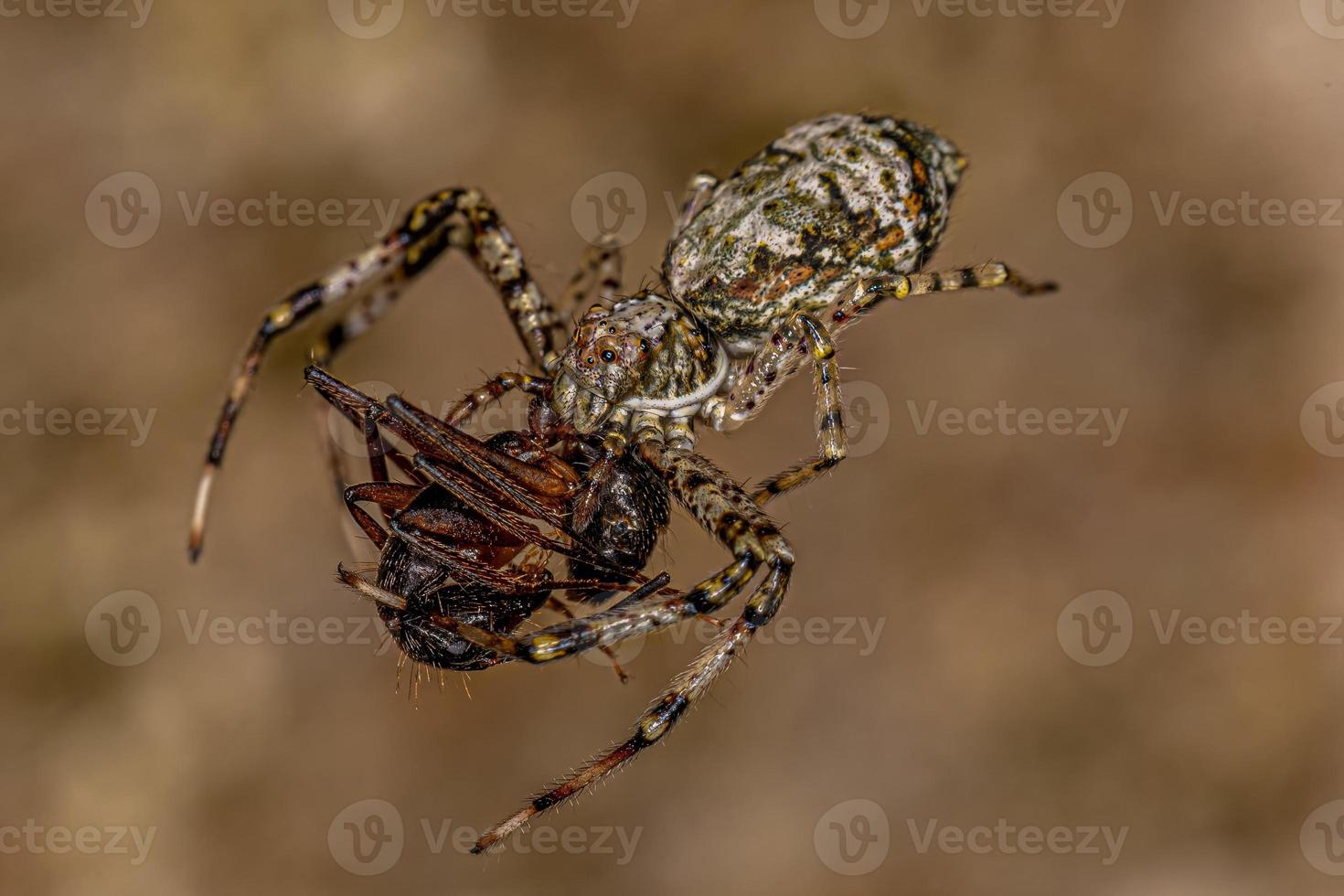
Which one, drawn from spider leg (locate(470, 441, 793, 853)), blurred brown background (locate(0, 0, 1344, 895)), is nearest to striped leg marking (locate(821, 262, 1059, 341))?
spider leg (locate(470, 441, 793, 853))

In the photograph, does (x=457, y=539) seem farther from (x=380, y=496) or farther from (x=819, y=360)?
(x=819, y=360)

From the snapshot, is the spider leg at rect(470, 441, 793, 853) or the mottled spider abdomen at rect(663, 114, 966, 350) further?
the mottled spider abdomen at rect(663, 114, 966, 350)

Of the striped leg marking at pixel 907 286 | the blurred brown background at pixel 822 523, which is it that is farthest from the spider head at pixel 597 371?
the blurred brown background at pixel 822 523

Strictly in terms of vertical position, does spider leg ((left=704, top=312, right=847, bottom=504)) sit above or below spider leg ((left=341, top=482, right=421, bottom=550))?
below

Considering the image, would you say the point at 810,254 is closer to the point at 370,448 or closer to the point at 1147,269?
the point at 370,448

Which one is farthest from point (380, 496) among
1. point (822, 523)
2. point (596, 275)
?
point (822, 523)

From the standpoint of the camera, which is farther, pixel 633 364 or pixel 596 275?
pixel 596 275

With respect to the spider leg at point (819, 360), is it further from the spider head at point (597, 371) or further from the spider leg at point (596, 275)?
the spider leg at point (596, 275)

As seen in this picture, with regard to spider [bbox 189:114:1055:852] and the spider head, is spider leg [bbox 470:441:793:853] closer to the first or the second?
spider [bbox 189:114:1055:852]
